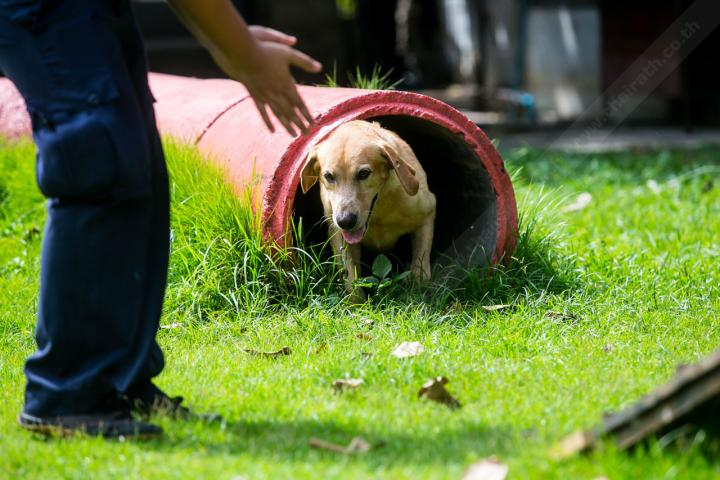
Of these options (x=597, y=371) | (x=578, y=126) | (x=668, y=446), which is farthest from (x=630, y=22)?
(x=668, y=446)

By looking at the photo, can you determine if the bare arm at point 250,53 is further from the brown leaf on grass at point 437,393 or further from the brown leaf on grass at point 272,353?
the brown leaf on grass at point 272,353

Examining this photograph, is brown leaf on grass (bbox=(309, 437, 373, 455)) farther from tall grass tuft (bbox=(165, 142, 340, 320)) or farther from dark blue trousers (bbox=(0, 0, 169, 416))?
tall grass tuft (bbox=(165, 142, 340, 320))

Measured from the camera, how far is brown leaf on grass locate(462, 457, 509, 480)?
2.29 meters

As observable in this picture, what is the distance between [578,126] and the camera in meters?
11.6

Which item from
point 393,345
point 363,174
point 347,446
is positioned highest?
point 363,174

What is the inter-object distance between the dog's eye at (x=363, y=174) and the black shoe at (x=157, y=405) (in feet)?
5.56

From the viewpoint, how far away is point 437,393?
307 centimetres

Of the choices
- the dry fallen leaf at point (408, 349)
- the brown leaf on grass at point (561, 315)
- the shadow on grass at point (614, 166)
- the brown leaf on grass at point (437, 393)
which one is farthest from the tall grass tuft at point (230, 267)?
the shadow on grass at point (614, 166)

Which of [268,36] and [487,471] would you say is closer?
[487,471]

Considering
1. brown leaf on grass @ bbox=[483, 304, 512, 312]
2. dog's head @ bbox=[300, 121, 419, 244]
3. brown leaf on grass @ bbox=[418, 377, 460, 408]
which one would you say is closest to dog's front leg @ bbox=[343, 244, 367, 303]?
dog's head @ bbox=[300, 121, 419, 244]

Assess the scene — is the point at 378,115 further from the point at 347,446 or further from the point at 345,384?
the point at 347,446

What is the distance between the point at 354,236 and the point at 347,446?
1789 millimetres

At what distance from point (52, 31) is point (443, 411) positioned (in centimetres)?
157

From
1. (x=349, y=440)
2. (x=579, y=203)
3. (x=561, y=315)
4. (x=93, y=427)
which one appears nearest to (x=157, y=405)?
(x=93, y=427)
